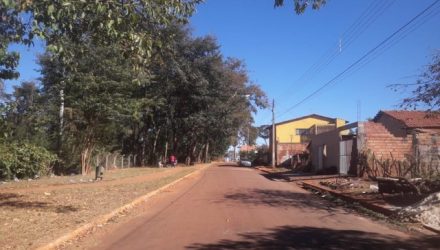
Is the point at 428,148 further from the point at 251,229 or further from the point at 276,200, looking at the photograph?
the point at 251,229

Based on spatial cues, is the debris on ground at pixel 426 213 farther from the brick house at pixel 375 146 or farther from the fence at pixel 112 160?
the fence at pixel 112 160

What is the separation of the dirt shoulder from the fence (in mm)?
7793

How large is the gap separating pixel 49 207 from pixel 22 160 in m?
12.1

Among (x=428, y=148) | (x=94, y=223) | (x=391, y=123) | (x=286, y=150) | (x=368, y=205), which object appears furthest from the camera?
(x=286, y=150)

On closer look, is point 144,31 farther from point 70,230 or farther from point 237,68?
point 237,68

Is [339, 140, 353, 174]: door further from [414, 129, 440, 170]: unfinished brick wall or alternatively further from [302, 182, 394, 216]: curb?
[302, 182, 394, 216]: curb

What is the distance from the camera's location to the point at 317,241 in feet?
33.7

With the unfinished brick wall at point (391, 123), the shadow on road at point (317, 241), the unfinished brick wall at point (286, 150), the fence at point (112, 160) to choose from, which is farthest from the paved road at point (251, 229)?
the unfinished brick wall at point (286, 150)

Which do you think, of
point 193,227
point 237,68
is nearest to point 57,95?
point 193,227

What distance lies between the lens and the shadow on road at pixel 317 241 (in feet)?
31.9

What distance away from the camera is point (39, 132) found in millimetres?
29875

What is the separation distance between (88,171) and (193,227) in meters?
23.1

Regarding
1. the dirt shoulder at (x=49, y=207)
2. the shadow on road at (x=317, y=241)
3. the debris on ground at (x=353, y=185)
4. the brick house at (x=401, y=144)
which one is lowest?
the shadow on road at (x=317, y=241)

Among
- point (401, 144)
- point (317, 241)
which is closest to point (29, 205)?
point (317, 241)
